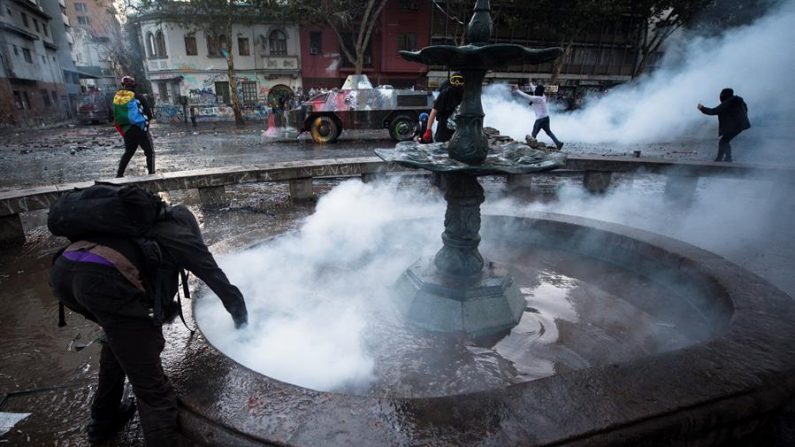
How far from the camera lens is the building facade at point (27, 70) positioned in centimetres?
2198

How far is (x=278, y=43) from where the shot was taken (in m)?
27.9

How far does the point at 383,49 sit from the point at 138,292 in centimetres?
2795

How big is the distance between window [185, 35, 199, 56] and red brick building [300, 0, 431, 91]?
670 centimetres

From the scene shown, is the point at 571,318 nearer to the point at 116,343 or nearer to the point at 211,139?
the point at 116,343

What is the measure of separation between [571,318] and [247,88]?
29.1m

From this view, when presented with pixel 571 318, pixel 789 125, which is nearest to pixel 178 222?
pixel 571 318

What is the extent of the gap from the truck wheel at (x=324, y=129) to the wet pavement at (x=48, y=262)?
1.35 meters

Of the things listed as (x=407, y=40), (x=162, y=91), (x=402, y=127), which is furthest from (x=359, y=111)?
(x=162, y=91)

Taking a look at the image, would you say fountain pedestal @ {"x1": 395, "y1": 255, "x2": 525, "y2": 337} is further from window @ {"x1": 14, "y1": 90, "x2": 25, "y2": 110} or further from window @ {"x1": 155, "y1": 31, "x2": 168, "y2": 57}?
window @ {"x1": 155, "y1": 31, "x2": 168, "y2": 57}

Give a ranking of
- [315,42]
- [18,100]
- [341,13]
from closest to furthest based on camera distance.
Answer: [341,13] < [18,100] < [315,42]

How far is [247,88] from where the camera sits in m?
28.2

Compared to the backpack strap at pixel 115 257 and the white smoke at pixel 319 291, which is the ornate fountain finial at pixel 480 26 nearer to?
the white smoke at pixel 319 291

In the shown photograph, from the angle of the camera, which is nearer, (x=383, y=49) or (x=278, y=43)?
(x=383, y=49)

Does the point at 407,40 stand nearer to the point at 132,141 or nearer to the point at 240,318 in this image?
the point at 132,141
